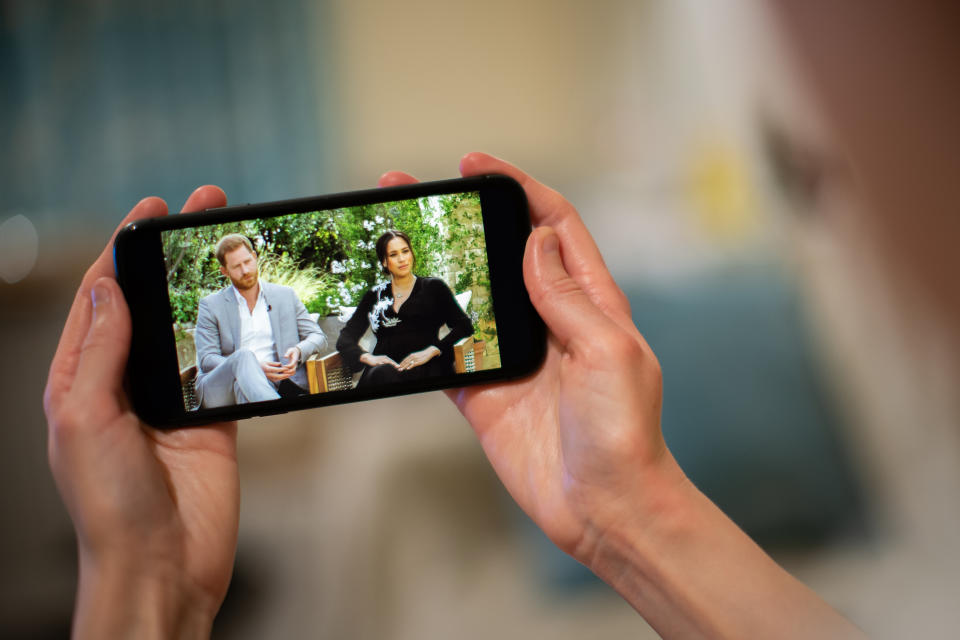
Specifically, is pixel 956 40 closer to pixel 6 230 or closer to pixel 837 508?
pixel 837 508

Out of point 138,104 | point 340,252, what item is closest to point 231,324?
point 340,252

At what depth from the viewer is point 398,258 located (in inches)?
20.4

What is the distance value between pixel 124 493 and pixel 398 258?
0.30 m

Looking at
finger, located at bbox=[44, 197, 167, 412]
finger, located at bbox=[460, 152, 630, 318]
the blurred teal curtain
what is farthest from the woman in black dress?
the blurred teal curtain

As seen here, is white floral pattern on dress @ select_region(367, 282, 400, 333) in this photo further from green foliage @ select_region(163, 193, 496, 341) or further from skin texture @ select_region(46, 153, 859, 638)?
skin texture @ select_region(46, 153, 859, 638)

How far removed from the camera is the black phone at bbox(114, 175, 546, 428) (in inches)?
19.7

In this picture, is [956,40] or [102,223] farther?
[956,40]

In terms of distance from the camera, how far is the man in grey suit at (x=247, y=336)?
50 cm

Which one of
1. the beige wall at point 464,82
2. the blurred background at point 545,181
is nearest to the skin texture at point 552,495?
the blurred background at point 545,181

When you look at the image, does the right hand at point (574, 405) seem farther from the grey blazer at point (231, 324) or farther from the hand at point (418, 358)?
the grey blazer at point (231, 324)

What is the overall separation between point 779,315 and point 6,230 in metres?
1.33

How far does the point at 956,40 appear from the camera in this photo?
3.48ft

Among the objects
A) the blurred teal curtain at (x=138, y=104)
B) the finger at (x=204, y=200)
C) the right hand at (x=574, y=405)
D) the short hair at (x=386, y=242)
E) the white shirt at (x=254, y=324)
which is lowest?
the right hand at (x=574, y=405)

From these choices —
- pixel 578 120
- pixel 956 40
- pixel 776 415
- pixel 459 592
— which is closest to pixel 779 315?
pixel 776 415
